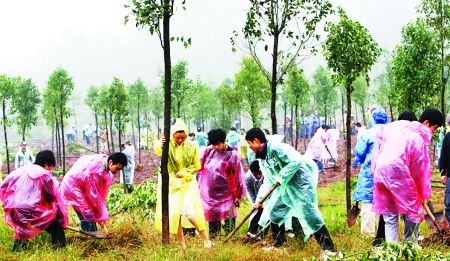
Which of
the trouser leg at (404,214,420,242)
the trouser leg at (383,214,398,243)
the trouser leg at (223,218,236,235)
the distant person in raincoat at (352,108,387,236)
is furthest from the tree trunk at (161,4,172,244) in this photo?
the distant person in raincoat at (352,108,387,236)

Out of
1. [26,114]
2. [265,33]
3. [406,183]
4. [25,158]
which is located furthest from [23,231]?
[26,114]

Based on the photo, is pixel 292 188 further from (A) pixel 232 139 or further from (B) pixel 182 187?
(A) pixel 232 139

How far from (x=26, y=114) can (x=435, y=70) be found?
19125mm

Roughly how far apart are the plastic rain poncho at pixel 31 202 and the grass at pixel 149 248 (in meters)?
0.28

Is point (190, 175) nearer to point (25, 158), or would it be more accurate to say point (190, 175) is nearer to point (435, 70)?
point (435, 70)

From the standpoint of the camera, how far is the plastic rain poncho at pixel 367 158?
23.4 ft

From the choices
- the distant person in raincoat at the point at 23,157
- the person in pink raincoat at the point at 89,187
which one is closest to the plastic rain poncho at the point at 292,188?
the person in pink raincoat at the point at 89,187

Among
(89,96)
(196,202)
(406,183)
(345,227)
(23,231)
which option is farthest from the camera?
(89,96)

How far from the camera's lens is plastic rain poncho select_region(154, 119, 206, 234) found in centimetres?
682

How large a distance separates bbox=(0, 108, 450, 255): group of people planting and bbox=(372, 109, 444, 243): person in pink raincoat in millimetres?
10

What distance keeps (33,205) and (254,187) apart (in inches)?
131

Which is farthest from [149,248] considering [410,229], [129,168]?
[129,168]

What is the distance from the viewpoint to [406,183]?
5.28m

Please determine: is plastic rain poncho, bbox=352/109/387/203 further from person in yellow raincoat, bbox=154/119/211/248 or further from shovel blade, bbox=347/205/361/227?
person in yellow raincoat, bbox=154/119/211/248
